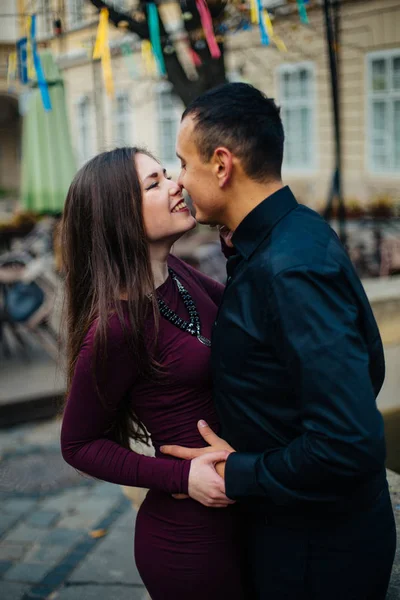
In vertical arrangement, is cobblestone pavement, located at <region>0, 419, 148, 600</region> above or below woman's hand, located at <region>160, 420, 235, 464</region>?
below

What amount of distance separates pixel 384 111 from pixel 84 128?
1250cm

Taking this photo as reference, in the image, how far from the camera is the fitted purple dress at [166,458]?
172 centimetres

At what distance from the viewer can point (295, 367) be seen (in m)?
1.33

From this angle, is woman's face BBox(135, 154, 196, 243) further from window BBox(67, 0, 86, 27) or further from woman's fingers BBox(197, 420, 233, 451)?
window BBox(67, 0, 86, 27)

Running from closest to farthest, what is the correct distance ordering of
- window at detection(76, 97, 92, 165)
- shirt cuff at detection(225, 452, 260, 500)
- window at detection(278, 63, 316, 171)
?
shirt cuff at detection(225, 452, 260, 500)
window at detection(278, 63, 316, 171)
window at detection(76, 97, 92, 165)

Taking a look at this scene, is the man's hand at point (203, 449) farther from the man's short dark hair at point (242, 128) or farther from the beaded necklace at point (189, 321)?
the man's short dark hair at point (242, 128)

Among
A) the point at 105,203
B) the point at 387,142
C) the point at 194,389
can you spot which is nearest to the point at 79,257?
the point at 105,203

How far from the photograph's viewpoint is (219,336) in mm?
1533

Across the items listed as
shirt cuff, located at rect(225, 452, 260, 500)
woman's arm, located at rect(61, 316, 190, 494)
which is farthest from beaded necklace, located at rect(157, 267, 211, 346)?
shirt cuff, located at rect(225, 452, 260, 500)

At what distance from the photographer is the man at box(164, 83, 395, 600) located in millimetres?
1307

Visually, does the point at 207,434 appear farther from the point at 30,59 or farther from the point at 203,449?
the point at 30,59

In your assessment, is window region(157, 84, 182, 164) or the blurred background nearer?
the blurred background

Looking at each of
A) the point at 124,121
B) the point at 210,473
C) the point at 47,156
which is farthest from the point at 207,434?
the point at 124,121

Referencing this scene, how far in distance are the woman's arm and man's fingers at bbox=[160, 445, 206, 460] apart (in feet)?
0.07
